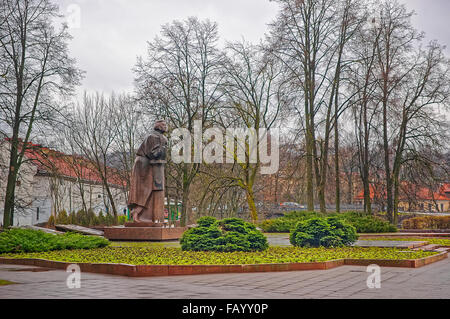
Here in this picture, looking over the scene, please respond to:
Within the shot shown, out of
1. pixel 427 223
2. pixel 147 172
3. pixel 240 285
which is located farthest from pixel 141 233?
pixel 427 223

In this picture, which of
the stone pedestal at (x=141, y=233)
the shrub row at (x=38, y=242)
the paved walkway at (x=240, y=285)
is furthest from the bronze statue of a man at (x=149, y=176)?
the paved walkway at (x=240, y=285)

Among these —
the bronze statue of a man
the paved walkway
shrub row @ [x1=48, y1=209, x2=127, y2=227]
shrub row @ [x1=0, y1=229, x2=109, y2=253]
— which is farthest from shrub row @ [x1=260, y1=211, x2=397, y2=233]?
the paved walkway

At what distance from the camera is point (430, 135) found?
96.0 ft

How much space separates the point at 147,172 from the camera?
62.2 ft

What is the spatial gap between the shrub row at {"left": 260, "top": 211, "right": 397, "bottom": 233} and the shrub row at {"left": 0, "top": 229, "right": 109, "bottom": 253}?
483 inches

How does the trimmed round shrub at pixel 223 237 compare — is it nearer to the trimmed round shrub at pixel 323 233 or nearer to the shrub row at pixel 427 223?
the trimmed round shrub at pixel 323 233

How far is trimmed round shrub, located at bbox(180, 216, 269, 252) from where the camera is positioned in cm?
1368

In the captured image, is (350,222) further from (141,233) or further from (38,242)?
(38,242)

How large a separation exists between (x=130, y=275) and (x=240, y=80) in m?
22.9

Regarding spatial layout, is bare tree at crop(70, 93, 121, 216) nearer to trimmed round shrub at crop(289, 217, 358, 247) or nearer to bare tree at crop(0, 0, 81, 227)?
bare tree at crop(0, 0, 81, 227)
